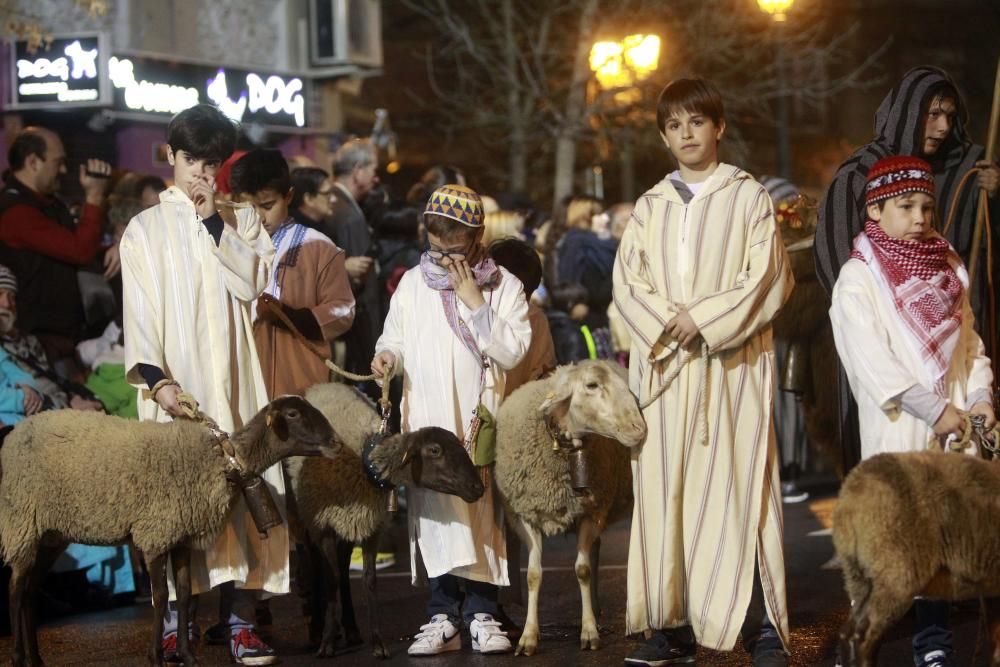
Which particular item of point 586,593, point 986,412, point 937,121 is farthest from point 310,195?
point 986,412

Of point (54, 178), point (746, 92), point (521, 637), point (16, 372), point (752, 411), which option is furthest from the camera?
point (746, 92)

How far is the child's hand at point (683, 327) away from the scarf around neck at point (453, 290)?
3.67 feet

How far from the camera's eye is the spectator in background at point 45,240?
10062 millimetres

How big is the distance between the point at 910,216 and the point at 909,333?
0.49 m

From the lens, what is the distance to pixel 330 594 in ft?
24.7

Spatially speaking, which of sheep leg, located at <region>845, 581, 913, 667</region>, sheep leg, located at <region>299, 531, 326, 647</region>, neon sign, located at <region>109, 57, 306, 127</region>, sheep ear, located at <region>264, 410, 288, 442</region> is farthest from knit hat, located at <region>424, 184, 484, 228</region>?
neon sign, located at <region>109, 57, 306, 127</region>

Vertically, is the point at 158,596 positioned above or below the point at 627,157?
below

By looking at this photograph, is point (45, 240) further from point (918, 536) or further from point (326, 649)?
point (918, 536)

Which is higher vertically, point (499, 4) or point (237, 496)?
point (499, 4)

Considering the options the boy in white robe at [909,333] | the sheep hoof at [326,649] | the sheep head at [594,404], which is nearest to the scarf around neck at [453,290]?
the sheep head at [594,404]

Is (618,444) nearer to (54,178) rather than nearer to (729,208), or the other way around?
(729,208)

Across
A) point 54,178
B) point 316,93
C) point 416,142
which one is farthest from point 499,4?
point 54,178

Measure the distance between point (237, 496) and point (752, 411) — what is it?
91.9 inches

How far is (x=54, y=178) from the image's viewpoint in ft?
33.5
